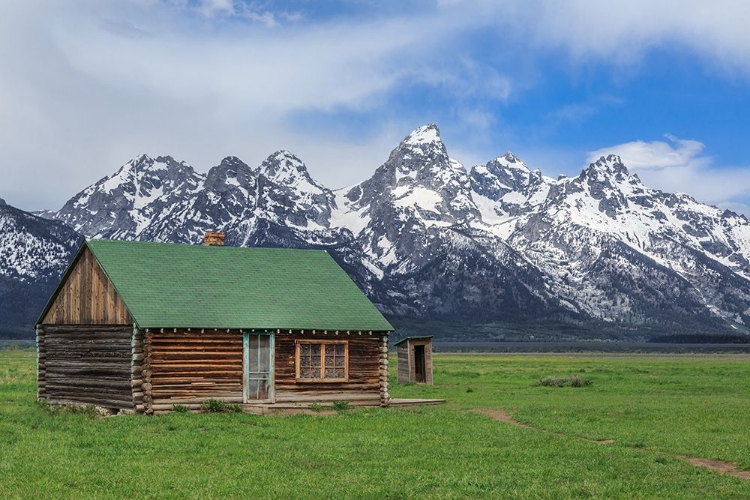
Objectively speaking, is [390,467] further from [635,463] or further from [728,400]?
[728,400]

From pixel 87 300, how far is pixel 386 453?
863 inches

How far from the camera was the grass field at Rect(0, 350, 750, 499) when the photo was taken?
72.1 feet

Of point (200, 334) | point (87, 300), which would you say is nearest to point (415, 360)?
point (200, 334)

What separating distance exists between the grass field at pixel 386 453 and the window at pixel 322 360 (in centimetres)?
305

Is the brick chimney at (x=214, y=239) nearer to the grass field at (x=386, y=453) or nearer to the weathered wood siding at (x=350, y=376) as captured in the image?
the weathered wood siding at (x=350, y=376)

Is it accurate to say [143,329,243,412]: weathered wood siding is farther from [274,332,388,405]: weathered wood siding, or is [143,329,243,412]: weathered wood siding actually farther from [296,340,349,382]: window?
[296,340,349,382]: window

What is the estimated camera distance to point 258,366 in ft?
143

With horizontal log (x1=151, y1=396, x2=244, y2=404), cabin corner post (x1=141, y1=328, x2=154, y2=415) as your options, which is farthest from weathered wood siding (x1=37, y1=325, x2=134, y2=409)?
horizontal log (x1=151, y1=396, x2=244, y2=404)

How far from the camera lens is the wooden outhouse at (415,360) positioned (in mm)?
64062

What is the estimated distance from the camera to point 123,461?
84.9ft

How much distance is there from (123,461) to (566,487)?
38.4 ft

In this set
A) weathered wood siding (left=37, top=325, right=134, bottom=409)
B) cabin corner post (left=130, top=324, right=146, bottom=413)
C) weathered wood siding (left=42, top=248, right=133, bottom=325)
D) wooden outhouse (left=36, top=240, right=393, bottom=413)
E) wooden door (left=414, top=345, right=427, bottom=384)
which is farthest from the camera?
wooden door (left=414, top=345, right=427, bottom=384)

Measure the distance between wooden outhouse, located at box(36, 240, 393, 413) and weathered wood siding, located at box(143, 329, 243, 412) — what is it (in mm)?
44

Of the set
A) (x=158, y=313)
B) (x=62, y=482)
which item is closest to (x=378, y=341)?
(x=158, y=313)
